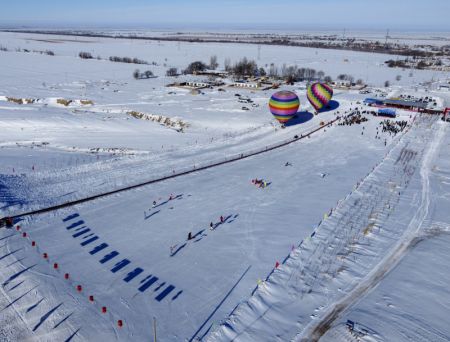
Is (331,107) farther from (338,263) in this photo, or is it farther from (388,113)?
(338,263)

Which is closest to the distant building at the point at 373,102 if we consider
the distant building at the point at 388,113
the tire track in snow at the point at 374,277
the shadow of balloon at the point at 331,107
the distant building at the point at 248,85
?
the shadow of balloon at the point at 331,107

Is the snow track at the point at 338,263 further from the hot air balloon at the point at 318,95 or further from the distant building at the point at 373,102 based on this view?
the distant building at the point at 373,102

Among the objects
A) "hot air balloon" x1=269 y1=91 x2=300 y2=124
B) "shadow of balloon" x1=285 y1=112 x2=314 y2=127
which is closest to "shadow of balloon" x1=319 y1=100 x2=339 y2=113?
"shadow of balloon" x1=285 y1=112 x2=314 y2=127

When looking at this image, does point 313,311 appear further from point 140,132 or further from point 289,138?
point 140,132

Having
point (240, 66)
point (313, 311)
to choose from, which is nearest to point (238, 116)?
point (313, 311)

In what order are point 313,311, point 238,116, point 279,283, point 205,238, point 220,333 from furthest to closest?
point 238,116 → point 205,238 → point 279,283 → point 313,311 → point 220,333

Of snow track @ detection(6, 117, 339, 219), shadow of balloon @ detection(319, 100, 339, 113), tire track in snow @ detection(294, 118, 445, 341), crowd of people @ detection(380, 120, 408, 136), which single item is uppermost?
shadow of balloon @ detection(319, 100, 339, 113)

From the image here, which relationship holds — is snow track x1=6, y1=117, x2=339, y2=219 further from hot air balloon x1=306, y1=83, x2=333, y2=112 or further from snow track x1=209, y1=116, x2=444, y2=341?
snow track x1=209, y1=116, x2=444, y2=341
